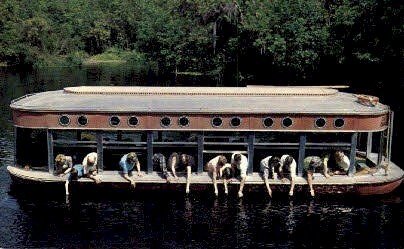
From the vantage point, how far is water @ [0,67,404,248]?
818 inches

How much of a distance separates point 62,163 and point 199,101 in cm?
723

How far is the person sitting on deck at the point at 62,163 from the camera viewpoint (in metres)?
24.9

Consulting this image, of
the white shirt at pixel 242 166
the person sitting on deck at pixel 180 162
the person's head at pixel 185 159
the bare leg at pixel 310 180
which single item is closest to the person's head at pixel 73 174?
the person sitting on deck at pixel 180 162

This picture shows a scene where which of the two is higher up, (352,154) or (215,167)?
(352,154)

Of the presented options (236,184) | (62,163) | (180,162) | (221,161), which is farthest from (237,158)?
(62,163)

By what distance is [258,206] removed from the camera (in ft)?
78.9

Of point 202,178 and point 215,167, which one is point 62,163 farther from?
point 215,167

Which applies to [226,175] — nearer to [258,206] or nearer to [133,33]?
[258,206]

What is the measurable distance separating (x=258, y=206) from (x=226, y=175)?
81.7 inches

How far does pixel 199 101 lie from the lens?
86.6 ft

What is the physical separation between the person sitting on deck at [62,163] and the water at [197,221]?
3.61 ft

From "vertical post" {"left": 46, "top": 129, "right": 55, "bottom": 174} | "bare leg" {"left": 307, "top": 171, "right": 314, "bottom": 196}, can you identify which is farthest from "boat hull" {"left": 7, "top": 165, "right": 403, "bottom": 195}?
"vertical post" {"left": 46, "top": 129, "right": 55, "bottom": 174}

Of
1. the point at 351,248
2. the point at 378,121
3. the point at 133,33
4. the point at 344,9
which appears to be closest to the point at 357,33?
the point at 344,9

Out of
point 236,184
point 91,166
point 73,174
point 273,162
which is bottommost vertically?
point 236,184
